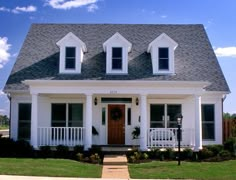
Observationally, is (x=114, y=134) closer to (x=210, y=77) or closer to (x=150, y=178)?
(x=210, y=77)

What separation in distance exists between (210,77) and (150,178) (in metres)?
11.0

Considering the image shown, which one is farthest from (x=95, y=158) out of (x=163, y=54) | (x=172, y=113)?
(x=163, y=54)

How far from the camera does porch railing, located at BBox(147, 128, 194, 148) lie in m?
22.2

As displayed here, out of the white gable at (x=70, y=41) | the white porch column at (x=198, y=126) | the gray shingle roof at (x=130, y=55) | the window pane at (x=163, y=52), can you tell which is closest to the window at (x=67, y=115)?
the gray shingle roof at (x=130, y=55)

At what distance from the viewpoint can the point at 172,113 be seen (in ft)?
79.6

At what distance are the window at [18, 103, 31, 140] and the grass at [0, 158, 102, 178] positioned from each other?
4.75 m

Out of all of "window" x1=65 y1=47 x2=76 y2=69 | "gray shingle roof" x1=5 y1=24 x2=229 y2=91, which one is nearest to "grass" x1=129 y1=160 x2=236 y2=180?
"gray shingle roof" x1=5 y1=24 x2=229 y2=91

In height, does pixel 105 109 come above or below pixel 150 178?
above

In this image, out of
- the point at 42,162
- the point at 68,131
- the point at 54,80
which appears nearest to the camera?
the point at 42,162

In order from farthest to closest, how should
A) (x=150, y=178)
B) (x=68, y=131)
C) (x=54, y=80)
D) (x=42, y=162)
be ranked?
1. (x=68, y=131)
2. (x=54, y=80)
3. (x=42, y=162)
4. (x=150, y=178)

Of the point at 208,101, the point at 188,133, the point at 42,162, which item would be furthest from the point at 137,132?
the point at 42,162

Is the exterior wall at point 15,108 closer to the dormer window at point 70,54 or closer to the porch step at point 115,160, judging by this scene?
the dormer window at point 70,54

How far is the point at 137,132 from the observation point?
23.3m

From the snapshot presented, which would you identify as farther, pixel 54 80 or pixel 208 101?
pixel 208 101
